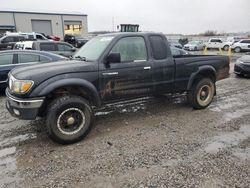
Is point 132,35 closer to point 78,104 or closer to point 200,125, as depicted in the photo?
point 78,104

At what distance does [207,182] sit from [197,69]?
3.30 meters

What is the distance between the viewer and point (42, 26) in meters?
38.8

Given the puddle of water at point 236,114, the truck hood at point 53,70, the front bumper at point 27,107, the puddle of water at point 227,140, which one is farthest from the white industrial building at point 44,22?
the puddle of water at point 227,140

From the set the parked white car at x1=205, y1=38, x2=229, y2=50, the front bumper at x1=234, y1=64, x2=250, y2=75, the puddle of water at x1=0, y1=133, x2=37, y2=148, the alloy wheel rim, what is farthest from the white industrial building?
the alloy wheel rim

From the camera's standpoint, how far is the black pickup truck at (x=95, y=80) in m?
3.83

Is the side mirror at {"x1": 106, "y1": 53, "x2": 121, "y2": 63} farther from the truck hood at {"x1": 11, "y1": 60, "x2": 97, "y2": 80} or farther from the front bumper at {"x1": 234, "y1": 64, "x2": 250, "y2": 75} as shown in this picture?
the front bumper at {"x1": 234, "y1": 64, "x2": 250, "y2": 75}

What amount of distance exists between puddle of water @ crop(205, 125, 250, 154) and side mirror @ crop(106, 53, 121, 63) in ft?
7.27

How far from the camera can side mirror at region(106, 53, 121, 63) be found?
423 cm

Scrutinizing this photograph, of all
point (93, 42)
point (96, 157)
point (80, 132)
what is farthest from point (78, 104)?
point (93, 42)

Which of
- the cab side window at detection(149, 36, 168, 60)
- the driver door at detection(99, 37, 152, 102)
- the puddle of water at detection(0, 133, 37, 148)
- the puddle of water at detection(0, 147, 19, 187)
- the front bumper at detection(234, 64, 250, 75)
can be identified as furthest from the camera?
the front bumper at detection(234, 64, 250, 75)

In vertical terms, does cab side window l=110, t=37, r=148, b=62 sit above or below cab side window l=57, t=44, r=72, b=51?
above

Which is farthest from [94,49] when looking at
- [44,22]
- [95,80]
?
[44,22]

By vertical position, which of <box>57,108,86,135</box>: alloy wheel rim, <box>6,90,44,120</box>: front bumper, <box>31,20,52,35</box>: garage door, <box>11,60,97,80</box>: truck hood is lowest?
<box>57,108,86,135</box>: alloy wheel rim

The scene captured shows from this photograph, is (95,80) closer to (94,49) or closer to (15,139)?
(94,49)
